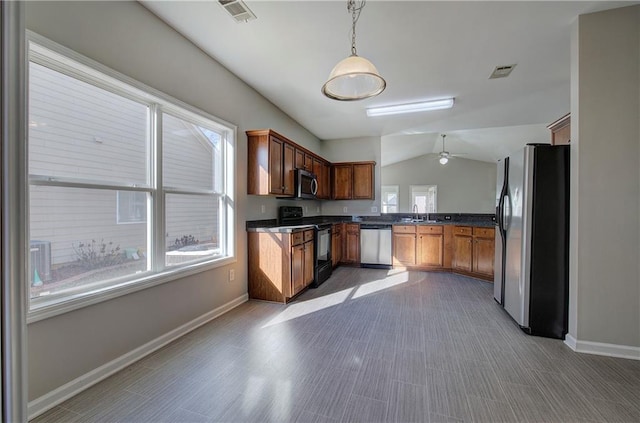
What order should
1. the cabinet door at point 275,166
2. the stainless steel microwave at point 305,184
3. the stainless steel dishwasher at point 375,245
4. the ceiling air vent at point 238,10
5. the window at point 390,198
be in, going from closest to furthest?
the ceiling air vent at point 238,10
the cabinet door at point 275,166
the stainless steel microwave at point 305,184
the stainless steel dishwasher at point 375,245
the window at point 390,198

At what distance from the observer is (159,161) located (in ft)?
7.78

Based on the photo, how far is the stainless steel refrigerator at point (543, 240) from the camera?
2.45 m

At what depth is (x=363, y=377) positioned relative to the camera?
188cm

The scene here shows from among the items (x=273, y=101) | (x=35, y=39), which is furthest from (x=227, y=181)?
(x=35, y=39)

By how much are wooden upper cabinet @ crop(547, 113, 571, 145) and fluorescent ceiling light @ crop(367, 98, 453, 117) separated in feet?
4.14

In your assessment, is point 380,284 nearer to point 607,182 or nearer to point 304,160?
point 304,160

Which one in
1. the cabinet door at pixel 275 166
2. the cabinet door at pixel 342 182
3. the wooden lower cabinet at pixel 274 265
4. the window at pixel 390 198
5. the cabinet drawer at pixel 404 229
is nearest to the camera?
the wooden lower cabinet at pixel 274 265

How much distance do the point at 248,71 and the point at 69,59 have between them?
5.69 feet

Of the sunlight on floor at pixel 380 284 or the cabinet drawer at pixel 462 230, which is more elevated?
the cabinet drawer at pixel 462 230

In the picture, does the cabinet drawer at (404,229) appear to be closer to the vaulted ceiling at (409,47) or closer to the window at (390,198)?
the vaulted ceiling at (409,47)

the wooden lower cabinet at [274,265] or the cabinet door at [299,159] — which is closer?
the wooden lower cabinet at [274,265]

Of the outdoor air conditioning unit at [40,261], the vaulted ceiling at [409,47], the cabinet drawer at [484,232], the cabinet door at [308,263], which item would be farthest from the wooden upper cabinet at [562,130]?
the outdoor air conditioning unit at [40,261]

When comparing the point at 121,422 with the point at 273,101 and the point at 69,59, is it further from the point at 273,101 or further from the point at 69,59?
the point at 273,101

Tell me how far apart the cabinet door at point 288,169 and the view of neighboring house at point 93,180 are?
133 cm
